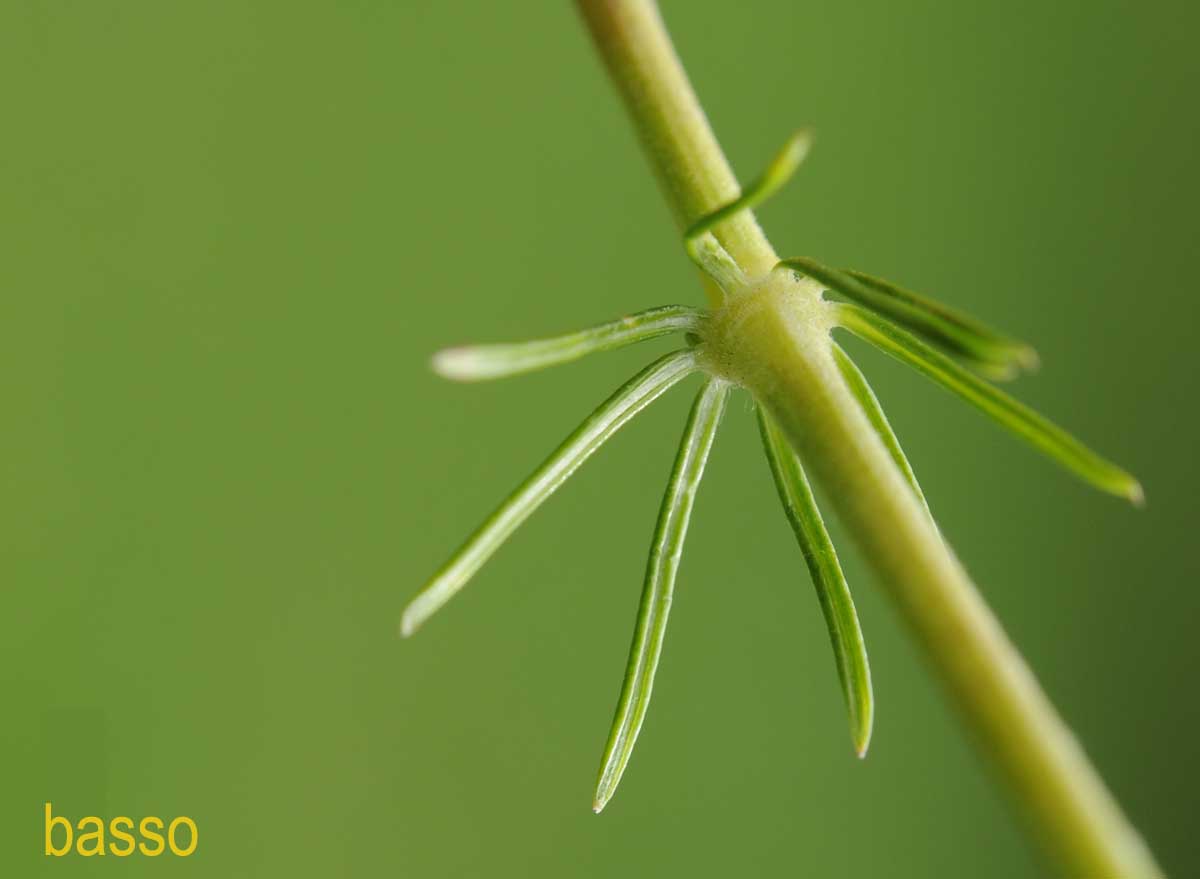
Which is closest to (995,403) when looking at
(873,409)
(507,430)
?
(873,409)

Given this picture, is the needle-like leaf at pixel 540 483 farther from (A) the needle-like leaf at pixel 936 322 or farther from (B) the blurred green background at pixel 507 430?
(B) the blurred green background at pixel 507 430

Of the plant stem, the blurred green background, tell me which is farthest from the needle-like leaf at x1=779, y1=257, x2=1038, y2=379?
the blurred green background

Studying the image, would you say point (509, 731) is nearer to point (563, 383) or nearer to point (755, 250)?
point (563, 383)

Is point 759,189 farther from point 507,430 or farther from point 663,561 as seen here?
point 507,430

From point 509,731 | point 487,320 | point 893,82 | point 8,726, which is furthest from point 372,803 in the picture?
point 893,82

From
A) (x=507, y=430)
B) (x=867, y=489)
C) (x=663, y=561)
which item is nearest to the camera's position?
(x=867, y=489)
